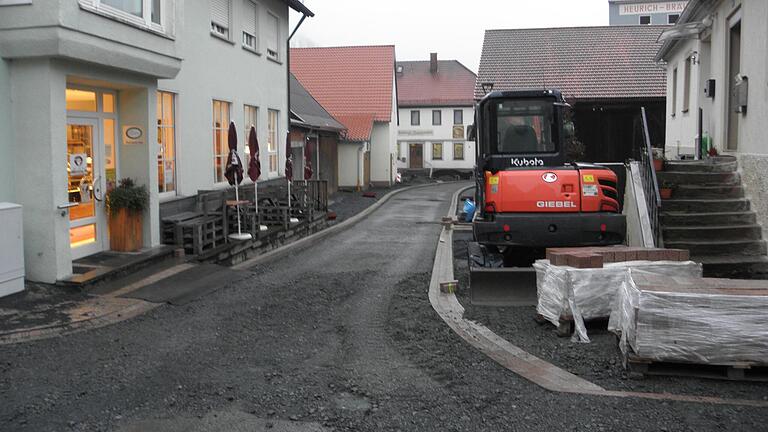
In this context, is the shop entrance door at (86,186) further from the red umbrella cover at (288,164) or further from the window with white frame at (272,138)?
the window with white frame at (272,138)

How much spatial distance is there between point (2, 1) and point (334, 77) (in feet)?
116

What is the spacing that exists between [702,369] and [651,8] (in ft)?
183

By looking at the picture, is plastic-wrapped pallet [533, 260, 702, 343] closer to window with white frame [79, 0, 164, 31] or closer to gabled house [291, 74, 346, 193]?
window with white frame [79, 0, 164, 31]

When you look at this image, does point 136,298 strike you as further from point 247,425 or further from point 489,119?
point 489,119

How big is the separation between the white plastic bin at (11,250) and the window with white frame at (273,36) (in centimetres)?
1142

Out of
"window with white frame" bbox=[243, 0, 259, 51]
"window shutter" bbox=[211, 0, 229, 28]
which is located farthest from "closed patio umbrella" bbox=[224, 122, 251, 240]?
"window with white frame" bbox=[243, 0, 259, 51]

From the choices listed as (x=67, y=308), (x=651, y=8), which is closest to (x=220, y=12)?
(x=67, y=308)

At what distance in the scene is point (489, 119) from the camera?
1125 centimetres

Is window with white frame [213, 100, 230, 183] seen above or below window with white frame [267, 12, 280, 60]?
below

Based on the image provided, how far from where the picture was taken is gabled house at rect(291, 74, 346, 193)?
86.8ft

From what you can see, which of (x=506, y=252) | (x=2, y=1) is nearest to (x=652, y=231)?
(x=506, y=252)

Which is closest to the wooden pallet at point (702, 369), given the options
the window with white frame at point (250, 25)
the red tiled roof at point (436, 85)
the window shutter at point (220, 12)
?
the window shutter at point (220, 12)

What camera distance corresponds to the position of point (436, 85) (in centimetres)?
6128

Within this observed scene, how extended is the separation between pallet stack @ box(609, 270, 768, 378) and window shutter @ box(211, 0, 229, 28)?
39.8 ft
